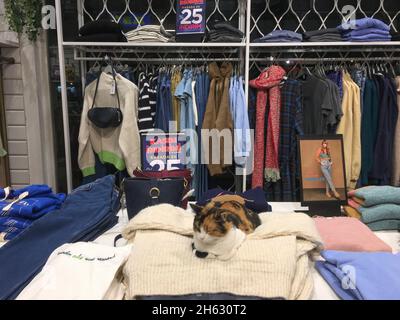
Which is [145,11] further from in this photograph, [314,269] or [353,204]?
[314,269]

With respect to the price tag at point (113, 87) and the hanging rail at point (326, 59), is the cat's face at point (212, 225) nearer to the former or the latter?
the price tag at point (113, 87)

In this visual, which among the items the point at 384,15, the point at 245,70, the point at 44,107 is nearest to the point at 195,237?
the point at 245,70

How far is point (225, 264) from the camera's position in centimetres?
77

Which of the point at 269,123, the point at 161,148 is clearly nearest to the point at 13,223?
the point at 161,148

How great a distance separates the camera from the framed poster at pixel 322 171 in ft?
4.21

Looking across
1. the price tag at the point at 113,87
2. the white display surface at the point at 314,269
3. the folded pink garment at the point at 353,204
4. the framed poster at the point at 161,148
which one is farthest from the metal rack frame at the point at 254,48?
the folded pink garment at the point at 353,204

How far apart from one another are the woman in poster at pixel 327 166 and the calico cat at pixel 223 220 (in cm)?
45

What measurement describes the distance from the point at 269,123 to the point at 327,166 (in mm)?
986

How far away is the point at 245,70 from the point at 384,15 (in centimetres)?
123

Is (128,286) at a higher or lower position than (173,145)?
lower

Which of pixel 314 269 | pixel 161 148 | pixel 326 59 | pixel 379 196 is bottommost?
pixel 314 269

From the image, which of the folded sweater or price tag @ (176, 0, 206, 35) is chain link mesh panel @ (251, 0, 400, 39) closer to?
price tag @ (176, 0, 206, 35)
